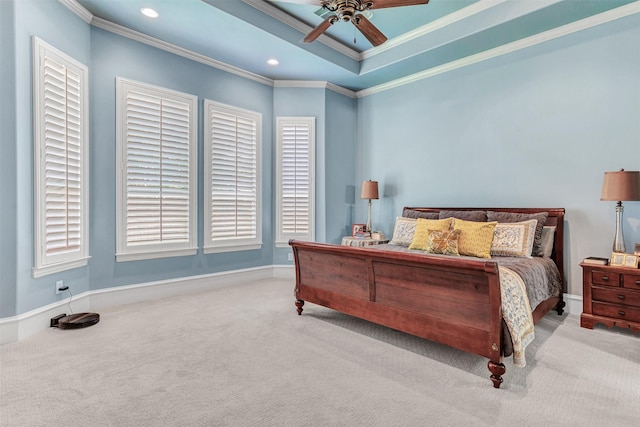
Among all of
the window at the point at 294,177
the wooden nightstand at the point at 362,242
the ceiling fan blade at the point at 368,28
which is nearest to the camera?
the ceiling fan blade at the point at 368,28

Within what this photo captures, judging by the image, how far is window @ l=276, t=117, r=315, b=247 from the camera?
5230 millimetres

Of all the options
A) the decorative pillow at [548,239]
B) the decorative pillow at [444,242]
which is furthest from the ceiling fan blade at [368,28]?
the decorative pillow at [548,239]

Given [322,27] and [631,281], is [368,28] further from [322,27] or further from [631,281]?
[631,281]

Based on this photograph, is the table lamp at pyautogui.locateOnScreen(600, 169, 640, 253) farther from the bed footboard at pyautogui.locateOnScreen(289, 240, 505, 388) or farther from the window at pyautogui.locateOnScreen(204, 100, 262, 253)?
the window at pyautogui.locateOnScreen(204, 100, 262, 253)

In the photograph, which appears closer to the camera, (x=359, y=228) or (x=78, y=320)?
(x=78, y=320)

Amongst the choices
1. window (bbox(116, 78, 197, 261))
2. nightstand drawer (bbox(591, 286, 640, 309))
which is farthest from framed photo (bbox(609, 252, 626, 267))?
window (bbox(116, 78, 197, 261))

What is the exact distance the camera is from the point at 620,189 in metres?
2.89

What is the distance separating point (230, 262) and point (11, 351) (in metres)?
2.51

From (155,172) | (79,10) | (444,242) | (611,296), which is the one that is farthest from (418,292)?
(79,10)

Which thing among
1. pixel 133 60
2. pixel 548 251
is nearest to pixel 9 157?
pixel 133 60

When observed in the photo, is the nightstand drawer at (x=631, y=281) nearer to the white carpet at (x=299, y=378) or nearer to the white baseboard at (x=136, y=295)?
the white carpet at (x=299, y=378)

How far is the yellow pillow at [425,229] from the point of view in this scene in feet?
12.3

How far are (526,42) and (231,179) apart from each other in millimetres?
4129

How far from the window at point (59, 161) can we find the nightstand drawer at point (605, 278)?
5062 millimetres
